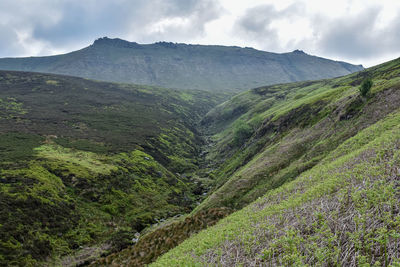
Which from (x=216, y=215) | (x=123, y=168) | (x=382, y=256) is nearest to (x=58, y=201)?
(x=123, y=168)

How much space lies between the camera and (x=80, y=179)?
44594 mm

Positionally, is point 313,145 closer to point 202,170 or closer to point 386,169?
point 386,169

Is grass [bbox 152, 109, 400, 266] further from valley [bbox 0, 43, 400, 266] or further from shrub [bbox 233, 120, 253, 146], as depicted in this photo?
shrub [bbox 233, 120, 253, 146]

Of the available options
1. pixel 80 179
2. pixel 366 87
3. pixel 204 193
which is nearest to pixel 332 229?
pixel 366 87

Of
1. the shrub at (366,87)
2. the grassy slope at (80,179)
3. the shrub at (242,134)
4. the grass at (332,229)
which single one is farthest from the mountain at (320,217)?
the shrub at (242,134)

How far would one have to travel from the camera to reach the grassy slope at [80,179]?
1189 inches

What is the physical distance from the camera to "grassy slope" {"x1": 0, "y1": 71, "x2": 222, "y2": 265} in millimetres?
30197

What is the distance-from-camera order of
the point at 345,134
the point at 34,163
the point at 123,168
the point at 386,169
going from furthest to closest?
the point at 123,168 → the point at 34,163 → the point at 345,134 → the point at 386,169

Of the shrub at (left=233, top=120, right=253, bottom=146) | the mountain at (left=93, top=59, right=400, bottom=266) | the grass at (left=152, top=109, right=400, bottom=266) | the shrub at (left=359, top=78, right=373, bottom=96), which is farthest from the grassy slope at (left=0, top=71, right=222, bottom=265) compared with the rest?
the shrub at (left=359, top=78, right=373, bottom=96)

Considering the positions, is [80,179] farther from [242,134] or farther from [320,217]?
[242,134]

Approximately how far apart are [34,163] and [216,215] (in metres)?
41.0

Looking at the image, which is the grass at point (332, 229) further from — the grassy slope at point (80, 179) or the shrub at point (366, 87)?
the shrub at point (366, 87)

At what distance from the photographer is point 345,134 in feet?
106

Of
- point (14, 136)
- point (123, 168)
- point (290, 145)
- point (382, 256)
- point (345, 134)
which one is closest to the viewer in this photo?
point (382, 256)
